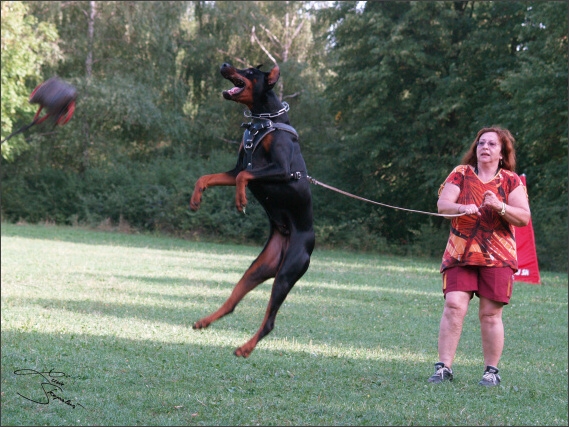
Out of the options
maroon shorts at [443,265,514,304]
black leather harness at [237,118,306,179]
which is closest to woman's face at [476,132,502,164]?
maroon shorts at [443,265,514,304]

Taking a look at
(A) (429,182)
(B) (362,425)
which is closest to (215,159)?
(A) (429,182)

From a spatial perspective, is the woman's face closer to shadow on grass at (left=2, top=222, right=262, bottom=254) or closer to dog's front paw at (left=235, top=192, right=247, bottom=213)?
dog's front paw at (left=235, top=192, right=247, bottom=213)

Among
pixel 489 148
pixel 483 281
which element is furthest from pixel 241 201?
pixel 483 281

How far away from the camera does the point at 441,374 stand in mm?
7781

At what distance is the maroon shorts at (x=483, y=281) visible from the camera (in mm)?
6938

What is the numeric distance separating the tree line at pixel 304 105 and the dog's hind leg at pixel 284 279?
19359 mm

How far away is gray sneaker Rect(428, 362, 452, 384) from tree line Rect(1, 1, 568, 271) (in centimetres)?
1620

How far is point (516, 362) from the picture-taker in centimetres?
964

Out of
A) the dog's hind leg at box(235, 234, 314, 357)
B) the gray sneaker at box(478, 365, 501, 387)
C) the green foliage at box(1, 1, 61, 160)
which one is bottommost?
the gray sneaker at box(478, 365, 501, 387)

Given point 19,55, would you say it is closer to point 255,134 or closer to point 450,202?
point 450,202

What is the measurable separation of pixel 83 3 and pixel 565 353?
30.4 metres

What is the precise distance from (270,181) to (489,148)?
116 inches

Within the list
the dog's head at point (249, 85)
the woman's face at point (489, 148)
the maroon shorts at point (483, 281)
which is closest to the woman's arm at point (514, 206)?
the woman's face at point (489, 148)

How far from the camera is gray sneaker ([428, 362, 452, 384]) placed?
7.77m
